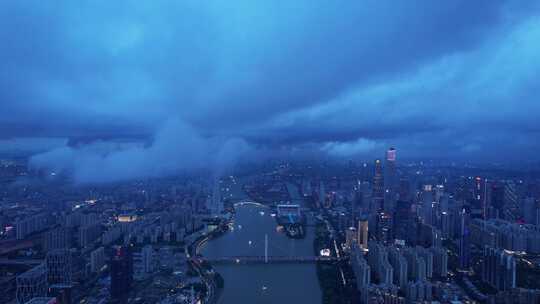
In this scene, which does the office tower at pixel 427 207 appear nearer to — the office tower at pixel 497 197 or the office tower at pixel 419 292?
the office tower at pixel 497 197

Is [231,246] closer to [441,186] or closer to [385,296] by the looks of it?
[385,296]

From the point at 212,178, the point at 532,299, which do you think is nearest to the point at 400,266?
the point at 532,299

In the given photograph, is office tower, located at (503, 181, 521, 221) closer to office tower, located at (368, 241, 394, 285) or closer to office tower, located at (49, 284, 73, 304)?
office tower, located at (368, 241, 394, 285)

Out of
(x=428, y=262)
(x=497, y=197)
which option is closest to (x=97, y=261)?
(x=428, y=262)

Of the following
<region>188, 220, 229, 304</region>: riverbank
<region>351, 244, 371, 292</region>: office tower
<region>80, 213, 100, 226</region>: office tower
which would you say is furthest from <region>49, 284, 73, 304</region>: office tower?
<region>351, 244, 371, 292</region>: office tower

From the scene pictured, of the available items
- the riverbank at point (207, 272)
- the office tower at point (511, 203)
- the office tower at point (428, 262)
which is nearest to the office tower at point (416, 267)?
the office tower at point (428, 262)

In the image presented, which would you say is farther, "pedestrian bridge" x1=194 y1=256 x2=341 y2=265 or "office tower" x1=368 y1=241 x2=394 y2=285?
"pedestrian bridge" x1=194 y1=256 x2=341 y2=265

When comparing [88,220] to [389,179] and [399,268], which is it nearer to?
[399,268]
